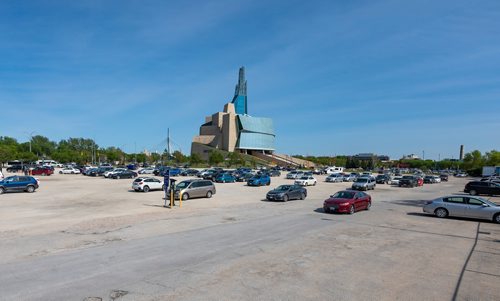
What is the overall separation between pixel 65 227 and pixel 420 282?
1425cm

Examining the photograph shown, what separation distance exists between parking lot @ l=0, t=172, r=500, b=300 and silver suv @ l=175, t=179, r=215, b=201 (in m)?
7.66

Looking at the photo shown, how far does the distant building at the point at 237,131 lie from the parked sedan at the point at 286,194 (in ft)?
429

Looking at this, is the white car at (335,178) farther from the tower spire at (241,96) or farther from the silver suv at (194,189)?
the tower spire at (241,96)

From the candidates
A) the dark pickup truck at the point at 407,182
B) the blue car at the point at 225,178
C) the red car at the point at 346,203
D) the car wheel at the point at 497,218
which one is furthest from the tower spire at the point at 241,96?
the car wheel at the point at 497,218

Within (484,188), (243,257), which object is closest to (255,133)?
(484,188)

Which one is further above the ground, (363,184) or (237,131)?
(237,131)

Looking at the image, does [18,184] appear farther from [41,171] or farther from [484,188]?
[484,188]

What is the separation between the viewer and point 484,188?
4044 centimetres

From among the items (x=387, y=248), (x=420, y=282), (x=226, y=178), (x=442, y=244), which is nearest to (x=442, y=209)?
(x=442, y=244)

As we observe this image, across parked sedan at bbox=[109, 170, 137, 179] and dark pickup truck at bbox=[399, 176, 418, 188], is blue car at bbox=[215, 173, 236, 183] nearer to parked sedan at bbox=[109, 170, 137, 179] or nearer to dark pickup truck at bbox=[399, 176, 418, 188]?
parked sedan at bbox=[109, 170, 137, 179]

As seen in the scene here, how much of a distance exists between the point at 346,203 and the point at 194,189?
12.6 metres

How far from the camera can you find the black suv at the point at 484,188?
39.7 meters

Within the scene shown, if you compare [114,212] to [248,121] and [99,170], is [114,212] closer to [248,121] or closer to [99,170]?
[99,170]

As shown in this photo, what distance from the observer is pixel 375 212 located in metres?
22.9
